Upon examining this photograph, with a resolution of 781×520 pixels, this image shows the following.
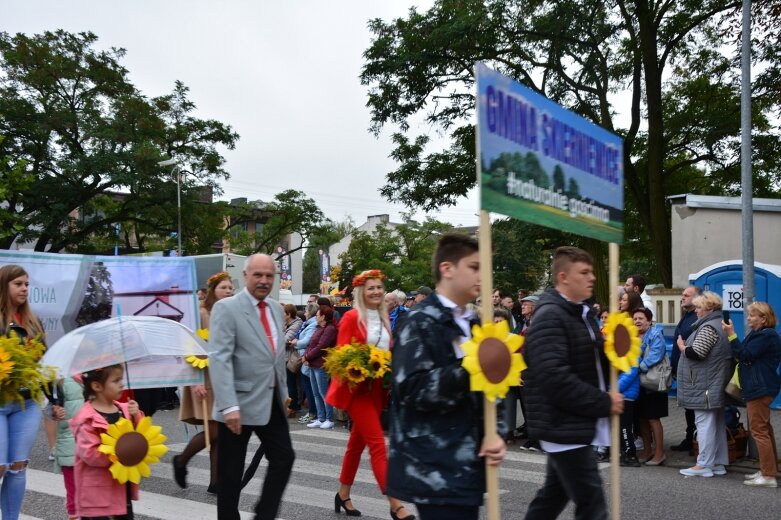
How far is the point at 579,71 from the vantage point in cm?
2167

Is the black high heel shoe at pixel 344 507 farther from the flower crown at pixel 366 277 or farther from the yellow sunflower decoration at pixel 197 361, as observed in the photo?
the flower crown at pixel 366 277

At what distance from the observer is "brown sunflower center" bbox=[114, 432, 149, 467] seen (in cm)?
479

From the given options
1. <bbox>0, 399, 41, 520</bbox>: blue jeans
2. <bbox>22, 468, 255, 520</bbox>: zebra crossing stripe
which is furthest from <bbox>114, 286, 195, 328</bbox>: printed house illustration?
<bbox>0, 399, 41, 520</bbox>: blue jeans

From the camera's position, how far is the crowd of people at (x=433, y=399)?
11.5ft

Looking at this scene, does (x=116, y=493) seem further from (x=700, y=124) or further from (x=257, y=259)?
(x=700, y=124)

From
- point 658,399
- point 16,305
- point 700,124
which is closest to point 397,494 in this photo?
point 16,305

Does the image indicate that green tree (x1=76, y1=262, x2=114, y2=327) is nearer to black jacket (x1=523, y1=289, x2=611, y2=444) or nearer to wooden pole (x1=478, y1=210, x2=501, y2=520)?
black jacket (x1=523, y1=289, x2=611, y2=444)

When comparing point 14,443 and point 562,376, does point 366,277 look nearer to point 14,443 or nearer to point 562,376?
point 14,443

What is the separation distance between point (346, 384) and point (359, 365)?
0.69 ft

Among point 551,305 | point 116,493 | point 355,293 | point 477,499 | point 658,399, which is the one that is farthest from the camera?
point 658,399

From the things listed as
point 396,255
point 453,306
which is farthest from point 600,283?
point 396,255

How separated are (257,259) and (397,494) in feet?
7.70

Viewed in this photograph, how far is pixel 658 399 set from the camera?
9.71 meters

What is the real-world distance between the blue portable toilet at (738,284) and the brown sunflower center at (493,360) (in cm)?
1167
